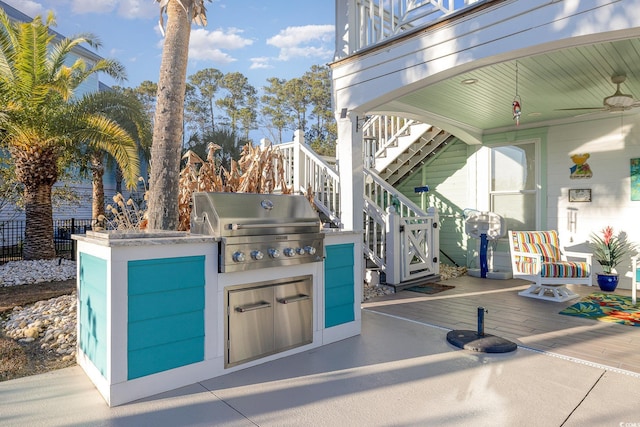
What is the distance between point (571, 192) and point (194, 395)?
685cm

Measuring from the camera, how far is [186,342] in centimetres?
261

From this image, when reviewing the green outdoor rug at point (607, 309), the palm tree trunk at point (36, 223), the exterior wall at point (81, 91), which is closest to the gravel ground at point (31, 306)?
the palm tree trunk at point (36, 223)

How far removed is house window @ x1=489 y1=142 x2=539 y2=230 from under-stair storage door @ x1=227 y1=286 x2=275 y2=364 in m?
6.06

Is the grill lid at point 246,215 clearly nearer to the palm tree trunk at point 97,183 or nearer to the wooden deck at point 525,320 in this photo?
the wooden deck at point 525,320

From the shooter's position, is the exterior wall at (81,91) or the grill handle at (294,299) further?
the exterior wall at (81,91)

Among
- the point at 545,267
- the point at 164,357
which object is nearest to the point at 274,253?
the point at 164,357

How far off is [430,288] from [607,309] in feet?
7.29

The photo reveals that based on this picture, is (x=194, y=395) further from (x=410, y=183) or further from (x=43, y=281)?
(x=410, y=183)

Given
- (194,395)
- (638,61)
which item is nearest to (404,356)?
(194,395)

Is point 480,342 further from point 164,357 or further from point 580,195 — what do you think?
point 580,195

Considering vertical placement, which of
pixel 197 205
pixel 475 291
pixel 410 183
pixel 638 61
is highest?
pixel 638 61

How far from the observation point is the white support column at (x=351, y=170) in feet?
16.4

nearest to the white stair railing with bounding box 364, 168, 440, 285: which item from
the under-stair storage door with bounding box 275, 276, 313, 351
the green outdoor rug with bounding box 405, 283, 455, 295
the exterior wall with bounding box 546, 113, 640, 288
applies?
the green outdoor rug with bounding box 405, 283, 455, 295

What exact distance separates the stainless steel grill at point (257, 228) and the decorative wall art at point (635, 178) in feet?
18.5
